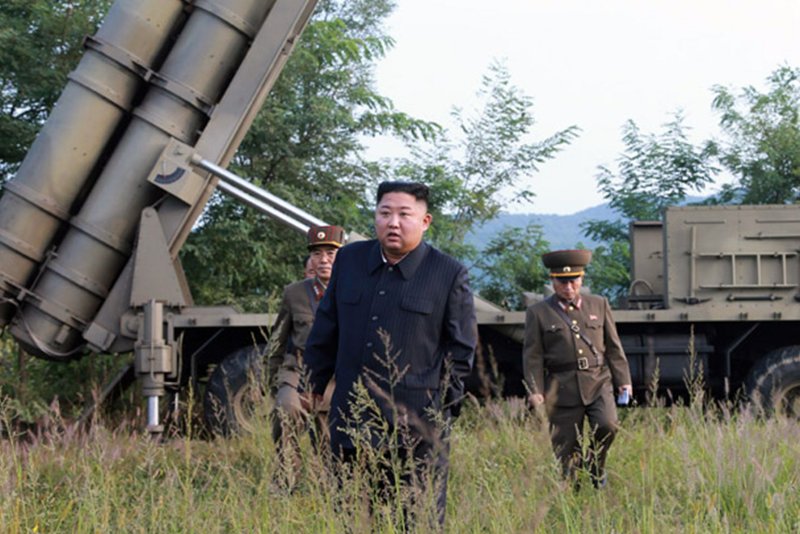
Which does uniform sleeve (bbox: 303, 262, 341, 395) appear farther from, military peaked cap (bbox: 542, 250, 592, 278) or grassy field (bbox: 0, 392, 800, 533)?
military peaked cap (bbox: 542, 250, 592, 278)

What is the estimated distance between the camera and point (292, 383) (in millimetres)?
6648

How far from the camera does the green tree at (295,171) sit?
1389 cm

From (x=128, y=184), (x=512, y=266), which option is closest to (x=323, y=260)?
(x=128, y=184)

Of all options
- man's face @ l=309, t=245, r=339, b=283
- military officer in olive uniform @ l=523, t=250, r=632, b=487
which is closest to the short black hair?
military officer in olive uniform @ l=523, t=250, r=632, b=487

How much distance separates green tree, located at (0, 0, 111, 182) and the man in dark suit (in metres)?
9.94

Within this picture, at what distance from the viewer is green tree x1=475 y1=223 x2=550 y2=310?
16062 millimetres

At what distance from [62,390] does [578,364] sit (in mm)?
7973

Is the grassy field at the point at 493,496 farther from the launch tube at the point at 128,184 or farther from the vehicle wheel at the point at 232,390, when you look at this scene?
the launch tube at the point at 128,184

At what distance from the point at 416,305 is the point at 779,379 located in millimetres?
6469

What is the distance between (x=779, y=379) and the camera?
32.4 ft

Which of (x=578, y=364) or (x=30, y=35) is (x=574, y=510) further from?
(x=30, y=35)

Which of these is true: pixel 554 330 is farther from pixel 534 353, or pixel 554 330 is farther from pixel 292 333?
pixel 292 333

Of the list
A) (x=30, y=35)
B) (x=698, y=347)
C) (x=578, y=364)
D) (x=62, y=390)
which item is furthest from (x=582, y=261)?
(x=30, y=35)

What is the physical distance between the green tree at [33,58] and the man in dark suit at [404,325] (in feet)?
32.6
